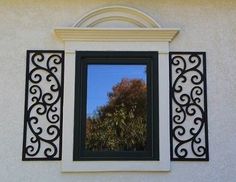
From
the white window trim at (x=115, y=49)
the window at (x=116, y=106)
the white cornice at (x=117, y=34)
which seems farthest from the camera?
the white cornice at (x=117, y=34)

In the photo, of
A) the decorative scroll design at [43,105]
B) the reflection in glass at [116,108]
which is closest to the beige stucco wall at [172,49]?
the decorative scroll design at [43,105]

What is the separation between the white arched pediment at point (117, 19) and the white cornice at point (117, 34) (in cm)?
13

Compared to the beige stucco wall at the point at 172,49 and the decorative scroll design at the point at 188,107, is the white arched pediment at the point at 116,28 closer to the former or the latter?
the beige stucco wall at the point at 172,49

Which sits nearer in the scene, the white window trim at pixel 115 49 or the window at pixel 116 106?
the white window trim at pixel 115 49

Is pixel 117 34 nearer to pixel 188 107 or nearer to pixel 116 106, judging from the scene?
pixel 116 106

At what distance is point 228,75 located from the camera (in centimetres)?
591

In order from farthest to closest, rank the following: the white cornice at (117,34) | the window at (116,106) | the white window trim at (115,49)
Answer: the white cornice at (117,34) → the window at (116,106) → the white window trim at (115,49)

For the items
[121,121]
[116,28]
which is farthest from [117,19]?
[121,121]

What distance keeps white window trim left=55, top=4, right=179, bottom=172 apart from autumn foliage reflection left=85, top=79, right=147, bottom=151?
0.26m

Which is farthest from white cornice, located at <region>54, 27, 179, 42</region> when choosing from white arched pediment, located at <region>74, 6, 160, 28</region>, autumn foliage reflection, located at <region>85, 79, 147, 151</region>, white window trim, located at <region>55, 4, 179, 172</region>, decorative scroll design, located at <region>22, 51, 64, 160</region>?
autumn foliage reflection, located at <region>85, 79, 147, 151</region>

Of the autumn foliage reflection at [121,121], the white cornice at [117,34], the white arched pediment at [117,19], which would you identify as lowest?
the autumn foliage reflection at [121,121]

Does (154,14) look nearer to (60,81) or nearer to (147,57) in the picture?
(147,57)

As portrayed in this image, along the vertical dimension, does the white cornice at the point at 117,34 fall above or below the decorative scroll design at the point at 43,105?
above

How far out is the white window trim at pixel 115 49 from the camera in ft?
18.5
